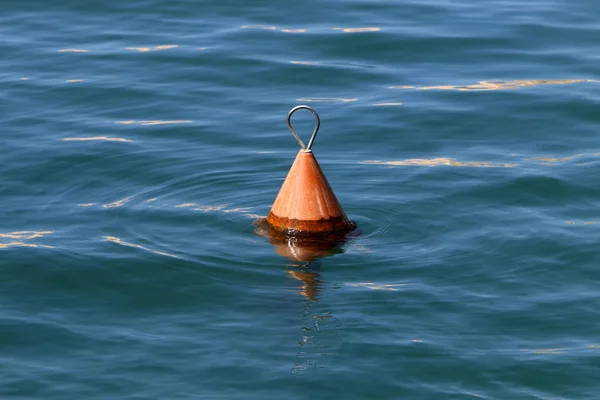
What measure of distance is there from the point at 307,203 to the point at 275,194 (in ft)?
4.42

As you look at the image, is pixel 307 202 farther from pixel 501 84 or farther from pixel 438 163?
pixel 501 84

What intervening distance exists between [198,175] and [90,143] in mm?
1702

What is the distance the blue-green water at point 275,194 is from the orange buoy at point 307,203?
0.29 m

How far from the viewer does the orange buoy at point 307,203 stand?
1088 centimetres

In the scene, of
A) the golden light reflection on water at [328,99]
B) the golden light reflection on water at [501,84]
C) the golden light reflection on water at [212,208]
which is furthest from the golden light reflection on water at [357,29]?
the golden light reflection on water at [212,208]

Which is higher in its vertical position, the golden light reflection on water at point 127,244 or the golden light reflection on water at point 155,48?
the golden light reflection on water at point 155,48

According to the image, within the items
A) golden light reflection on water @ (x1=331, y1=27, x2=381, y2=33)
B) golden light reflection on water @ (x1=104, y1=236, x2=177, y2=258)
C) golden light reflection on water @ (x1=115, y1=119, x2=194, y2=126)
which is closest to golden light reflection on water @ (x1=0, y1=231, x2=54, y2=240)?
golden light reflection on water @ (x1=104, y1=236, x2=177, y2=258)

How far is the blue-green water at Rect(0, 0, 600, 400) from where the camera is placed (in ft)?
28.7

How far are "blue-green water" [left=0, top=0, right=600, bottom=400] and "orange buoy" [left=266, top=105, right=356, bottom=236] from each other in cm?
29

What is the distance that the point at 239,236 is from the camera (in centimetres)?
1108

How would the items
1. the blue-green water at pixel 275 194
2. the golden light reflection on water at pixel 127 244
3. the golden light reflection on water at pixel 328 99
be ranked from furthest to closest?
the golden light reflection on water at pixel 328 99 → the golden light reflection on water at pixel 127 244 → the blue-green water at pixel 275 194

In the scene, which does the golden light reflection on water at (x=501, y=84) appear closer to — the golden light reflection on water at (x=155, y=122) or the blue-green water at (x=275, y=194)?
the blue-green water at (x=275, y=194)

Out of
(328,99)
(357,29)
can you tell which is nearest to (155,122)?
→ (328,99)

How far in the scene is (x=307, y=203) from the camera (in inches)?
430
